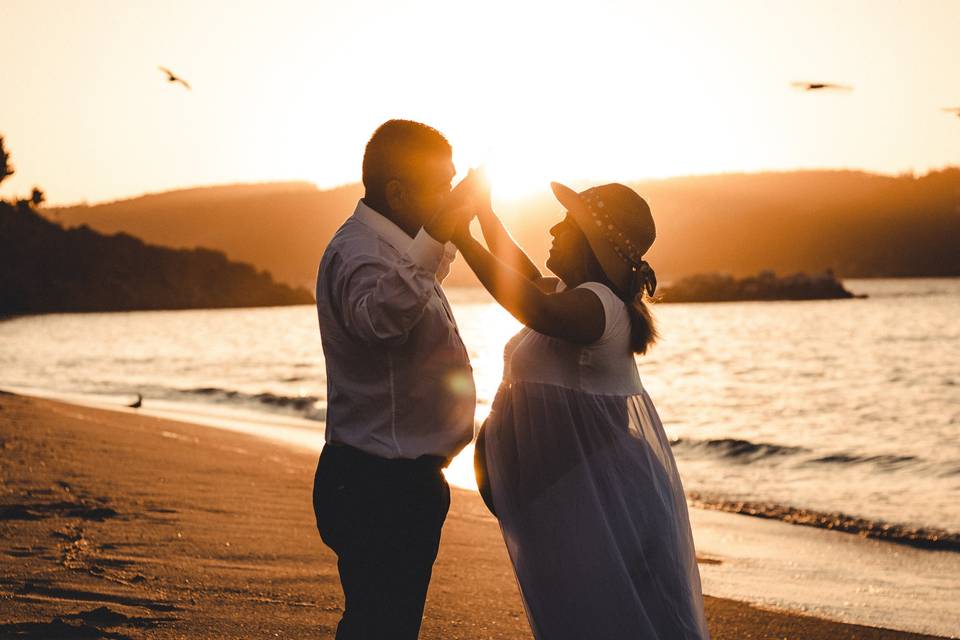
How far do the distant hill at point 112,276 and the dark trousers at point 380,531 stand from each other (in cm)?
13959

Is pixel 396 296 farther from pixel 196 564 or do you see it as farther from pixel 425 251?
pixel 196 564

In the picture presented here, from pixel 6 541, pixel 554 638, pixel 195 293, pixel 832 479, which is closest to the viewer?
pixel 554 638

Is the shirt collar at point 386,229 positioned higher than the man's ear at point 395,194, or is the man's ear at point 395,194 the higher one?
the man's ear at point 395,194

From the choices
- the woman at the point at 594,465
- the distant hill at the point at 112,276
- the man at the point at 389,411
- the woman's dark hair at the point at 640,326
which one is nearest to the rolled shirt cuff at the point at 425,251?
the man at the point at 389,411

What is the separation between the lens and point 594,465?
3086mm

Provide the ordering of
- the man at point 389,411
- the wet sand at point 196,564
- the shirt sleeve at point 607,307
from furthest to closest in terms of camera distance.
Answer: the wet sand at point 196,564 → the shirt sleeve at point 607,307 → the man at point 389,411

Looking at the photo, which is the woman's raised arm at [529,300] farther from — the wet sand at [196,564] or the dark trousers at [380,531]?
the wet sand at [196,564]

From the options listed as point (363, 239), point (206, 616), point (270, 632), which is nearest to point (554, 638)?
point (363, 239)

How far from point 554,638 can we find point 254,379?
94.2 feet

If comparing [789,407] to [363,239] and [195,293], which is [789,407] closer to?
[363,239]

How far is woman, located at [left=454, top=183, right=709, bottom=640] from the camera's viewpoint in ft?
9.92

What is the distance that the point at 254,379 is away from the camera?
3092cm

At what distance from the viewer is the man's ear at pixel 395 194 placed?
114 inches

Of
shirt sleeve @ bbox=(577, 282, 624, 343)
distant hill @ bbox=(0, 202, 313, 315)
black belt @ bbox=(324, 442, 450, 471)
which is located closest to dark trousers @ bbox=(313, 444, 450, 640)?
black belt @ bbox=(324, 442, 450, 471)
